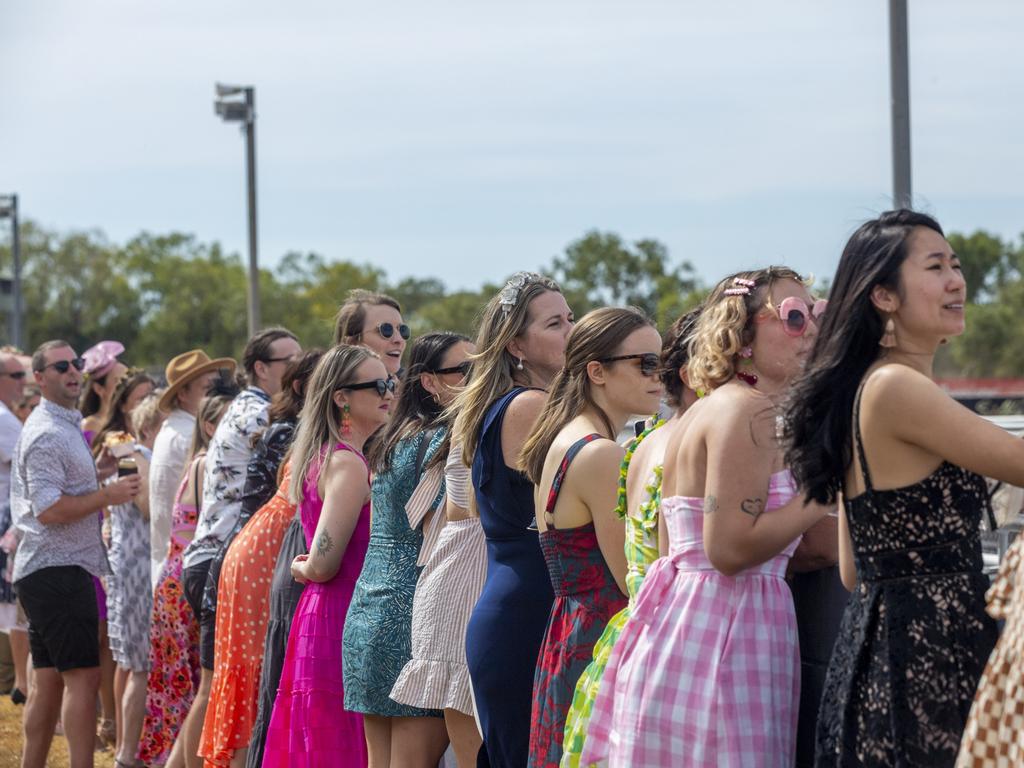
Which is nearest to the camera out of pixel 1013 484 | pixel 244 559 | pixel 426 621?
pixel 1013 484

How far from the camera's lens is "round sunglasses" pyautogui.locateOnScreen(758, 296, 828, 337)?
354 centimetres

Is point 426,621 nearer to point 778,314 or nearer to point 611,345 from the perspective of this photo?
point 611,345

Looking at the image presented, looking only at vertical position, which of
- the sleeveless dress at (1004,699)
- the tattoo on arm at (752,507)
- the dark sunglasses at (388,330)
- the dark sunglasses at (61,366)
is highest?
the dark sunglasses at (388,330)

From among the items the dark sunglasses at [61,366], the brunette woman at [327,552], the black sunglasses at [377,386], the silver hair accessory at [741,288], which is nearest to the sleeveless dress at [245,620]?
the brunette woman at [327,552]

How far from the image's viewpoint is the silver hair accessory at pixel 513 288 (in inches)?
188

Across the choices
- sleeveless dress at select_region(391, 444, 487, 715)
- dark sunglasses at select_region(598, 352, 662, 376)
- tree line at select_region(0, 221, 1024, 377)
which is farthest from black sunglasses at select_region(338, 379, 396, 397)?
tree line at select_region(0, 221, 1024, 377)

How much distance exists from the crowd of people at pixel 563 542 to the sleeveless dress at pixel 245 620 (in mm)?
11

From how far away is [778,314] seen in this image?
3580 mm

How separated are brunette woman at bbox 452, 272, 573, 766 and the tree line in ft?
181

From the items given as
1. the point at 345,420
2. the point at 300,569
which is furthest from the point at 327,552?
the point at 345,420

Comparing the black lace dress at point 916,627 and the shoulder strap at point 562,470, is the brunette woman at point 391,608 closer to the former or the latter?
the shoulder strap at point 562,470

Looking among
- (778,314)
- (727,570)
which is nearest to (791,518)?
(727,570)

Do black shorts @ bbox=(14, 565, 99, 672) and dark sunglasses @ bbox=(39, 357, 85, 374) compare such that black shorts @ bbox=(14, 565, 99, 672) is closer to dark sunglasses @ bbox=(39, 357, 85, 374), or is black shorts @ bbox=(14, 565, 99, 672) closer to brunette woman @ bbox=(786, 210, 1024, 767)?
dark sunglasses @ bbox=(39, 357, 85, 374)

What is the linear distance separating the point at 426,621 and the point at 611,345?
129 centimetres
